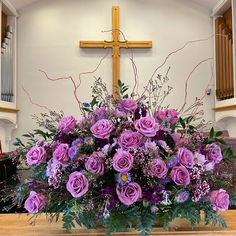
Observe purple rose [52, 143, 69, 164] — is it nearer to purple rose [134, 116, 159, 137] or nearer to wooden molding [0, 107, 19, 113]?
purple rose [134, 116, 159, 137]

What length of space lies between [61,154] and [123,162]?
18 centimetres

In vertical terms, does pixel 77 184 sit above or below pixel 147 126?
below

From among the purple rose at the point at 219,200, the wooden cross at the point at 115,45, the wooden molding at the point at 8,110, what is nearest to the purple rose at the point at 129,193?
the purple rose at the point at 219,200

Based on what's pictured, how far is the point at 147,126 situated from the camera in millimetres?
920

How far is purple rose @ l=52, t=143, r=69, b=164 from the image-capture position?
3.02 ft

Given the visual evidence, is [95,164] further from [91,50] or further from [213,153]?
[91,50]

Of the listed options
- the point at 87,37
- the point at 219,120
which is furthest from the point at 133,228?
the point at 87,37

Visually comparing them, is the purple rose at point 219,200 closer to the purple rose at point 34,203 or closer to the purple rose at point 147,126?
the purple rose at point 147,126

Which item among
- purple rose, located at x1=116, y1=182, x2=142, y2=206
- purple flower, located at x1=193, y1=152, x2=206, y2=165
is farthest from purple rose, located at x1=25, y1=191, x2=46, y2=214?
purple flower, located at x1=193, y1=152, x2=206, y2=165

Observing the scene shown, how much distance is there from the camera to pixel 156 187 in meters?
0.89

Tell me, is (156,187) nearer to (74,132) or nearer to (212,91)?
(74,132)

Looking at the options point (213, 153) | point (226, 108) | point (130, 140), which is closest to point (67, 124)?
point (130, 140)

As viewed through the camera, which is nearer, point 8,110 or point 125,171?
point 125,171

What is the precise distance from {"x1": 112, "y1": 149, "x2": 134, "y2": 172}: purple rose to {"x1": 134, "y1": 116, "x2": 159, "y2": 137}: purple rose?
3.2 inches
